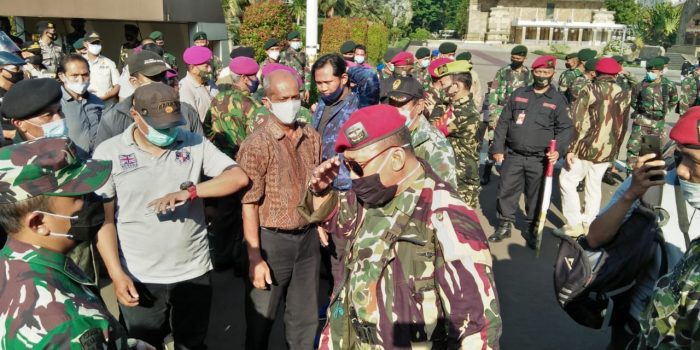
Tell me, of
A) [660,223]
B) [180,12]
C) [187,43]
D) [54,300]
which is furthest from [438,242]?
[187,43]

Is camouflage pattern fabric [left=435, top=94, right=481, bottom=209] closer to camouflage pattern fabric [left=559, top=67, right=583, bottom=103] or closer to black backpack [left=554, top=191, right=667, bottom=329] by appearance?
black backpack [left=554, top=191, right=667, bottom=329]

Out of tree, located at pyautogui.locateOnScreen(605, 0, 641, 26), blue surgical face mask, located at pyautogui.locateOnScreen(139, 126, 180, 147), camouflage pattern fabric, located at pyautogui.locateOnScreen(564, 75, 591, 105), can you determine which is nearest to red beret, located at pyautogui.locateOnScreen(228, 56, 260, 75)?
blue surgical face mask, located at pyautogui.locateOnScreen(139, 126, 180, 147)

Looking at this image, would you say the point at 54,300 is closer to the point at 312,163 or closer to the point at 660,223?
the point at 312,163

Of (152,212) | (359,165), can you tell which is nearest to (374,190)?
(359,165)

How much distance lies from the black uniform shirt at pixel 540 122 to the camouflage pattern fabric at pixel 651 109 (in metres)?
3.55

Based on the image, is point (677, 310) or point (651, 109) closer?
point (677, 310)

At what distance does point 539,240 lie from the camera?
594 centimetres

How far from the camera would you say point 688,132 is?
2.03m

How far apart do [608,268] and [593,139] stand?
474 centimetres

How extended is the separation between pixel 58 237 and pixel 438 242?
4.60ft

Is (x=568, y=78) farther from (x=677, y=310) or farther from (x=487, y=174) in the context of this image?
(x=677, y=310)

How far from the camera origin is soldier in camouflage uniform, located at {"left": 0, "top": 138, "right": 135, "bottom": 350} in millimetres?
1594

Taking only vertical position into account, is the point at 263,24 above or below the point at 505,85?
above

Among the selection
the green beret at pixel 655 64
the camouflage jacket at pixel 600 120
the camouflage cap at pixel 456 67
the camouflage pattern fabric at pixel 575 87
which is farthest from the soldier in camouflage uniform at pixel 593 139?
the green beret at pixel 655 64
